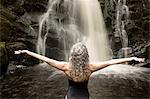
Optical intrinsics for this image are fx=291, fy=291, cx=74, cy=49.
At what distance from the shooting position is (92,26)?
1992cm

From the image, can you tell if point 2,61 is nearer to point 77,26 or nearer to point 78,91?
point 77,26

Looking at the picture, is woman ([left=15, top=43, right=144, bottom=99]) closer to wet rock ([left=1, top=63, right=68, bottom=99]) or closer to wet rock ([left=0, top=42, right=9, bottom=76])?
wet rock ([left=1, top=63, right=68, bottom=99])

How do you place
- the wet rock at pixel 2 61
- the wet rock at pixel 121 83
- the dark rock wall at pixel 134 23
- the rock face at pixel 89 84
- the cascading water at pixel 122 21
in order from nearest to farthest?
1. the wet rock at pixel 121 83
2. the rock face at pixel 89 84
3. the wet rock at pixel 2 61
4. the dark rock wall at pixel 134 23
5. the cascading water at pixel 122 21

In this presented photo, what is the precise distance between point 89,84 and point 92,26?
9112 mm

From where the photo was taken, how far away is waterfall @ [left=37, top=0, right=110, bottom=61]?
18.6 meters

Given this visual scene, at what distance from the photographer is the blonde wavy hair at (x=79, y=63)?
3.59 metres

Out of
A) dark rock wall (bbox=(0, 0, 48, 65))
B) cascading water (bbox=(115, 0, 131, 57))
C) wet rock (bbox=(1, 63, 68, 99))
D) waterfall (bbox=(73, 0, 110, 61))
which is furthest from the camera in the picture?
waterfall (bbox=(73, 0, 110, 61))

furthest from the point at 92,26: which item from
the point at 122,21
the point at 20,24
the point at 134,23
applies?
the point at 20,24

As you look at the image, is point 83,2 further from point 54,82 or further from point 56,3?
point 54,82

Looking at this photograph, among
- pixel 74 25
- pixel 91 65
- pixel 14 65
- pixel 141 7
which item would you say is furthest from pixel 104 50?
pixel 91 65

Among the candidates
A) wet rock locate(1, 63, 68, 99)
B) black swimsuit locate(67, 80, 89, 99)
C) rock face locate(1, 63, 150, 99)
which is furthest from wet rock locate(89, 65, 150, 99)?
black swimsuit locate(67, 80, 89, 99)

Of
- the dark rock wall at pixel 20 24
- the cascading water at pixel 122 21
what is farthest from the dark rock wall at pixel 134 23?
the dark rock wall at pixel 20 24

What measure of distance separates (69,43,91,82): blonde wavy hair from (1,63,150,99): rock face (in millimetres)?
5991

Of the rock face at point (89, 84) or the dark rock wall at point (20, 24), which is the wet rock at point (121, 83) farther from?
the dark rock wall at point (20, 24)
